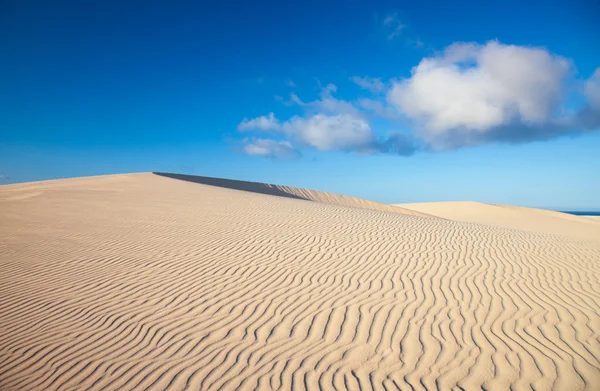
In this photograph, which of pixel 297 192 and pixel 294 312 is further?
pixel 297 192

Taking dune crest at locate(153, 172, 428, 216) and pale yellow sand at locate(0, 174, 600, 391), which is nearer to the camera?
pale yellow sand at locate(0, 174, 600, 391)

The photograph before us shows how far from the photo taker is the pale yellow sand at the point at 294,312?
12.2ft

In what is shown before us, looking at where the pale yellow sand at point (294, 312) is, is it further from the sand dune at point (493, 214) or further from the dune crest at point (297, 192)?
the dune crest at point (297, 192)

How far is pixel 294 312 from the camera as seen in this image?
5145 mm

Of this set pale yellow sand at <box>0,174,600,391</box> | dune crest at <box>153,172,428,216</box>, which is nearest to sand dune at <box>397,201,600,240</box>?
dune crest at <box>153,172,428,216</box>

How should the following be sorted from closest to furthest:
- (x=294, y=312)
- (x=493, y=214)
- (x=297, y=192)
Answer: (x=294, y=312) < (x=493, y=214) < (x=297, y=192)

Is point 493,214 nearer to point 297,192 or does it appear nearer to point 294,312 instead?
point 297,192

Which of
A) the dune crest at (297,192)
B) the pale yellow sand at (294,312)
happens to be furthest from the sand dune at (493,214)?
the pale yellow sand at (294,312)

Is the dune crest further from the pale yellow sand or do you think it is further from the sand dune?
the pale yellow sand

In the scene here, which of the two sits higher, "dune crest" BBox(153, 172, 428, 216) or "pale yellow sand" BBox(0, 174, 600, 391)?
"dune crest" BBox(153, 172, 428, 216)

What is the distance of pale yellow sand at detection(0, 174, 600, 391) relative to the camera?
372 centimetres

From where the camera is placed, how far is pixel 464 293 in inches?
225

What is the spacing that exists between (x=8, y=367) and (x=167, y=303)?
1994 mm

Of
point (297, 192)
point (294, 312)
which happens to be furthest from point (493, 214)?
point (294, 312)
